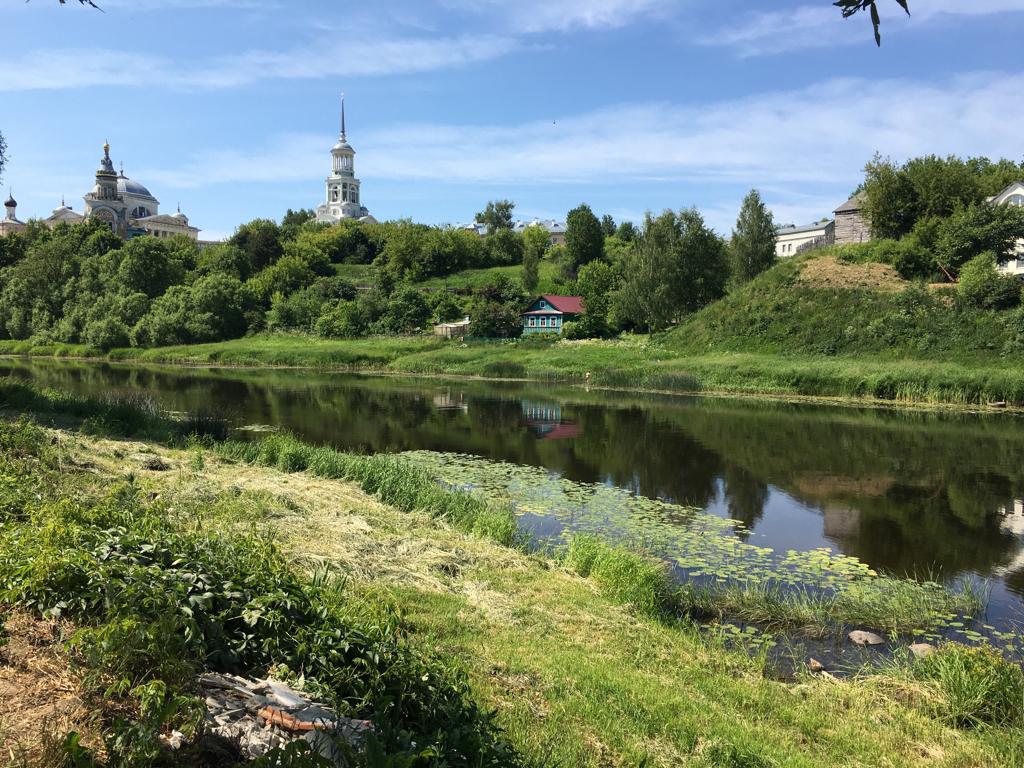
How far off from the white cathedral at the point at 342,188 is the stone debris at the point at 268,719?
6812 inches

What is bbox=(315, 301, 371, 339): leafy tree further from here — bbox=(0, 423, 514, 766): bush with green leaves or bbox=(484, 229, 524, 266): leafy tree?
bbox=(0, 423, 514, 766): bush with green leaves

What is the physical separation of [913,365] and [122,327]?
73.5 metres

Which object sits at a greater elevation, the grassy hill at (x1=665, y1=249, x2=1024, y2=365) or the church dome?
the church dome

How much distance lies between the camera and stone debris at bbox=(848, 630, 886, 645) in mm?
9539

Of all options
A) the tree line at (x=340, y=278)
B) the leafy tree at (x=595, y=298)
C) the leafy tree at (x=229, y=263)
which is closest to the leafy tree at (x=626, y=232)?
the tree line at (x=340, y=278)

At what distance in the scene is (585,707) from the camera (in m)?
6.00

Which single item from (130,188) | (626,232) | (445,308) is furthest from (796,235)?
(130,188)

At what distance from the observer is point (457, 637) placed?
7348 millimetres

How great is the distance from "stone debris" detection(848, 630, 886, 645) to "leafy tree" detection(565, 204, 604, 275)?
85.1 m

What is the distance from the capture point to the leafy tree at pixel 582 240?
9319 centimetres

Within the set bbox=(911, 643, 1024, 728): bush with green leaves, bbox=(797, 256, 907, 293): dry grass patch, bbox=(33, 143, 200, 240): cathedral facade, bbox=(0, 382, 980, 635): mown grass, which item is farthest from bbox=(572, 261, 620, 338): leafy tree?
bbox=(33, 143, 200, 240): cathedral facade

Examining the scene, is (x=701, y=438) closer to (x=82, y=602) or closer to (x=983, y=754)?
(x=983, y=754)

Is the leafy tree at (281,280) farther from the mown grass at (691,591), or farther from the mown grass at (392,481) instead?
the mown grass at (691,591)

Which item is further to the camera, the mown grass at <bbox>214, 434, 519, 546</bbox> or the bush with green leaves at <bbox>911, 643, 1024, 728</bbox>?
the mown grass at <bbox>214, 434, 519, 546</bbox>
